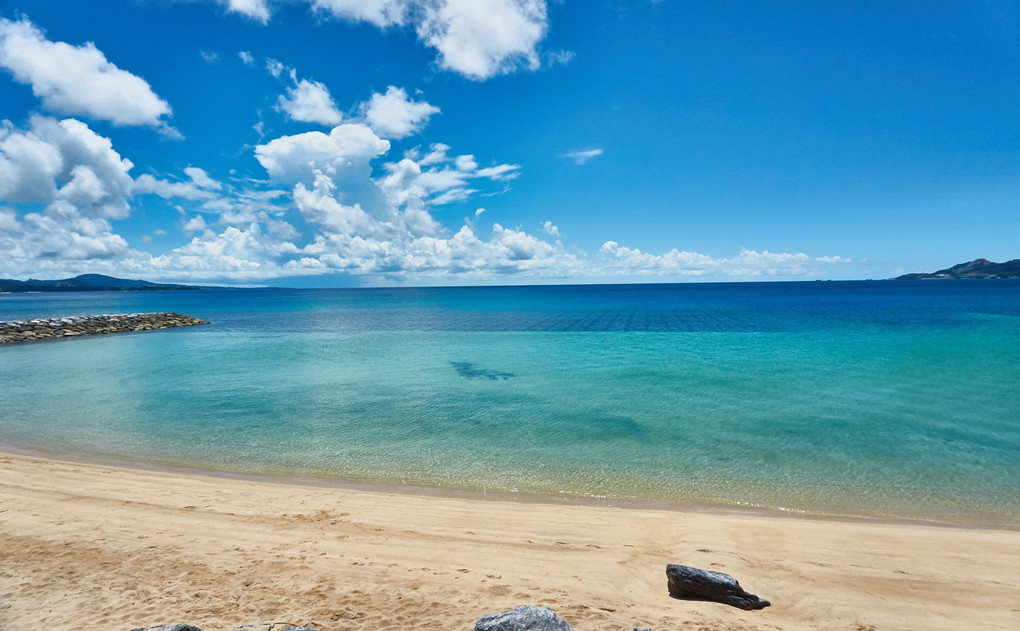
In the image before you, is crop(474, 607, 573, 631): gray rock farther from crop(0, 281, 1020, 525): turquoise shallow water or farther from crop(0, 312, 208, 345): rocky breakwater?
crop(0, 312, 208, 345): rocky breakwater

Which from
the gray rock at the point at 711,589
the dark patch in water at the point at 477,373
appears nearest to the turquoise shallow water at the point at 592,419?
the dark patch in water at the point at 477,373

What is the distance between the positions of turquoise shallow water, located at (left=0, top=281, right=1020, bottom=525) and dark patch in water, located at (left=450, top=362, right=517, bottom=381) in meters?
0.21

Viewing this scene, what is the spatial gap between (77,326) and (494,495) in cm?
7030

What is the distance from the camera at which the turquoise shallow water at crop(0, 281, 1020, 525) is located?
538 inches

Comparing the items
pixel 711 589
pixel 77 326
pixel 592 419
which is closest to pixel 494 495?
pixel 711 589

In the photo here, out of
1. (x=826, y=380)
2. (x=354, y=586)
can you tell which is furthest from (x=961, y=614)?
(x=826, y=380)

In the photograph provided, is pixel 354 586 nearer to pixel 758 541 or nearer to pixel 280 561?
pixel 280 561

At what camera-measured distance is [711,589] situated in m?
7.54

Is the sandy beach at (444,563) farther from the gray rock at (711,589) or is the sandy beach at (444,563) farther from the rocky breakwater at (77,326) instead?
the rocky breakwater at (77,326)

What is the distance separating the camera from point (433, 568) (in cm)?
865

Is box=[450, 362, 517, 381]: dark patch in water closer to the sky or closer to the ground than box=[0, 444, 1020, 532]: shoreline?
closer to the sky

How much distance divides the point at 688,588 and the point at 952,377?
28.6m

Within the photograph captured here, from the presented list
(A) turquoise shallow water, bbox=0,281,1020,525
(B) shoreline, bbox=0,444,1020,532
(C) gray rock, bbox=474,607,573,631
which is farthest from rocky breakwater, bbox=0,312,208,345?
(C) gray rock, bbox=474,607,573,631

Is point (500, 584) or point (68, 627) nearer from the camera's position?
point (68, 627)
